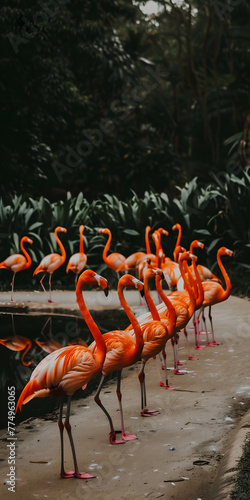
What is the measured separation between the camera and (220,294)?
6.92 metres

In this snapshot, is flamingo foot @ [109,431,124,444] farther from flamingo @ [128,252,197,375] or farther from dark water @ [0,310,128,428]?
flamingo @ [128,252,197,375]

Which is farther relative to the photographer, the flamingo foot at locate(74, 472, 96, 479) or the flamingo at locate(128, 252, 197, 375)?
the flamingo at locate(128, 252, 197, 375)

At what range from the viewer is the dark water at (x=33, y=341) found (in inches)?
208

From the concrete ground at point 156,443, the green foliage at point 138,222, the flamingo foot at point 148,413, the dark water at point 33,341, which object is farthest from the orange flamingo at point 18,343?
the green foliage at point 138,222

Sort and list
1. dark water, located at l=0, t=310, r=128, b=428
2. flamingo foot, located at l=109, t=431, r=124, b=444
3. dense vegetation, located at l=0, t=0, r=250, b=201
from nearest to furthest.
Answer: flamingo foot, located at l=109, t=431, r=124, b=444, dark water, located at l=0, t=310, r=128, b=428, dense vegetation, located at l=0, t=0, r=250, b=201

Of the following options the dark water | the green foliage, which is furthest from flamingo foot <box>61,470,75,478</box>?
the green foliage

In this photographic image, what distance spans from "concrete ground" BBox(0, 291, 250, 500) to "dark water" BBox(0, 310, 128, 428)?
0.36 m

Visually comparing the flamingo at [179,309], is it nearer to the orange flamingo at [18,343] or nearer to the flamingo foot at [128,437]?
the flamingo foot at [128,437]

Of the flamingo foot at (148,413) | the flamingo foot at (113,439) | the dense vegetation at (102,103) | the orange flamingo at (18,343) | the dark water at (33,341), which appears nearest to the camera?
the flamingo foot at (113,439)

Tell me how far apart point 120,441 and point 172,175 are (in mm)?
17662

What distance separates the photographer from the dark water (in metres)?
5.27

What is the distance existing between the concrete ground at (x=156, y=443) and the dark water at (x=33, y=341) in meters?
0.36

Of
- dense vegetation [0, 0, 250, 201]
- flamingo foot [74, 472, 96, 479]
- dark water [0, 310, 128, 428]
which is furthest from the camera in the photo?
dense vegetation [0, 0, 250, 201]

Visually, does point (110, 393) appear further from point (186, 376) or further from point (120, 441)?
point (120, 441)
